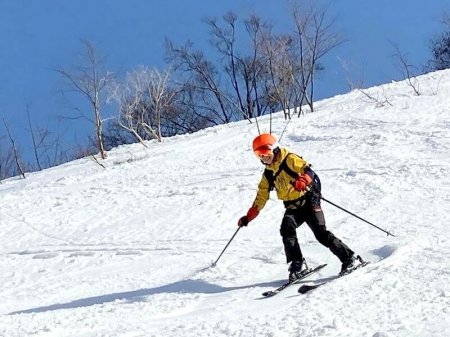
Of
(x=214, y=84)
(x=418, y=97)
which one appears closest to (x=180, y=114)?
(x=214, y=84)

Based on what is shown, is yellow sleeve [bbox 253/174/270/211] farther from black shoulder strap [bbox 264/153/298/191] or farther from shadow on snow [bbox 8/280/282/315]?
shadow on snow [bbox 8/280/282/315]

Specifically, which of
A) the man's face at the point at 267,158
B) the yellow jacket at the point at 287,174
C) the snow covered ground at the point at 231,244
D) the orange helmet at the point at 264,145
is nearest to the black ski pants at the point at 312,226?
the yellow jacket at the point at 287,174

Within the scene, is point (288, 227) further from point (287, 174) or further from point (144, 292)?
point (144, 292)

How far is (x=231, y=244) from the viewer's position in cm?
855

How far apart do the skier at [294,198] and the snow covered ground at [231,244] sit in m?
0.30

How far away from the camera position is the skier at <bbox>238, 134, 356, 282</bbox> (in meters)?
6.16

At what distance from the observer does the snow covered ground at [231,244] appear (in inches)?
198

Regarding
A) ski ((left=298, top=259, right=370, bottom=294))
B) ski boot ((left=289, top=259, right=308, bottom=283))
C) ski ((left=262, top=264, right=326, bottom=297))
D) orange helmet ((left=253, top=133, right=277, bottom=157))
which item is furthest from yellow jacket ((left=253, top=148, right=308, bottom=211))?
ski ((left=298, top=259, right=370, bottom=294))

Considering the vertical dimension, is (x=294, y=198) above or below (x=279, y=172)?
below

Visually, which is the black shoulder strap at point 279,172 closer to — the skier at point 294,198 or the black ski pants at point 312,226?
the skier at point 294,198

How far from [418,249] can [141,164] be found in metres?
13.1

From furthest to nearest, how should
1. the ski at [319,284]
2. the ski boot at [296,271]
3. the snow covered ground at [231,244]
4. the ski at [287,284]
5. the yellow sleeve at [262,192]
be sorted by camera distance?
the yellow sleeve at [262,192] → the ski boot at [296,271] → the ski at [287,284] → the ski at [319,284] → the snow covered ground at [231,244]

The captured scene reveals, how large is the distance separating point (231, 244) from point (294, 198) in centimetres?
245

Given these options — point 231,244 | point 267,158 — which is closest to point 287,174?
point 267,158
